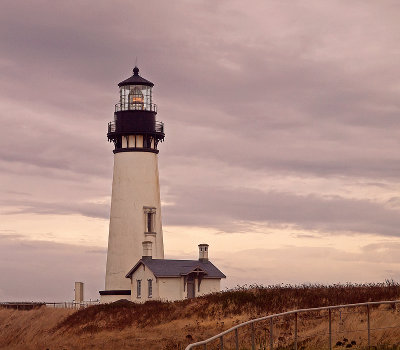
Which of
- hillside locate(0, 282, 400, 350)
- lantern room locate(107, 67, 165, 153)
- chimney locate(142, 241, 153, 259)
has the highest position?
lantern room locate(107, 67, 165, 153)

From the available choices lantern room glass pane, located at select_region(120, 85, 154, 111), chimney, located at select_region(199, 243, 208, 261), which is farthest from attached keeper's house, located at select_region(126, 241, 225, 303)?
lantern room glass pane, located at select_region(120, 85, 154, 111)

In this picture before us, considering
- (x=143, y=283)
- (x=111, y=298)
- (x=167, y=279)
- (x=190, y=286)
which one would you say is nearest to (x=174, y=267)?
(x=167, y=279)

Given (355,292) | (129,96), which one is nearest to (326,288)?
(355,292)

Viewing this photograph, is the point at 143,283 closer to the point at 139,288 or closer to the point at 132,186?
the point at 139,288

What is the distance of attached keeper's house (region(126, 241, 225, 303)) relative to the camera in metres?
58.5

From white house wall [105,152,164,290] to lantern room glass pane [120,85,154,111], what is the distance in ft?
11.1

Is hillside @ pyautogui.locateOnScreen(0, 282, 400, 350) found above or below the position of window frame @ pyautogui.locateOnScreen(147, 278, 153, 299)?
below

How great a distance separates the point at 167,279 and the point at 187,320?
1437 centimetres

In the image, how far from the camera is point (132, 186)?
2418 inches

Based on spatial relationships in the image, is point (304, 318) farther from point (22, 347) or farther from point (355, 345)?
point (22, 347)

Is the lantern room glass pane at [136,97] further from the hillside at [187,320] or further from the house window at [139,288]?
the hillside at [187,320]

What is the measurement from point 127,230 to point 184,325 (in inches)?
716

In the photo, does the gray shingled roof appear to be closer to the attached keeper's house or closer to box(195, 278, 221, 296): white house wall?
the attached keeper's house

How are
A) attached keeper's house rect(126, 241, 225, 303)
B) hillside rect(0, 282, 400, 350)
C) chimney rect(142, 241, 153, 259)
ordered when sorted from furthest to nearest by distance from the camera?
chimney rect(142, 241, 153, 259) → attached keeper's house rect(126, 241, 225, 303) → hillside rect(0, 282, 400, 350)
